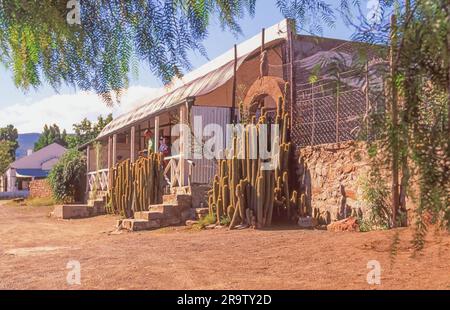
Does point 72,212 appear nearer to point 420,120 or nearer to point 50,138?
point 420,120

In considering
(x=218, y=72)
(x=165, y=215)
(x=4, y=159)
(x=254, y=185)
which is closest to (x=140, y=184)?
(x=165, y=215)

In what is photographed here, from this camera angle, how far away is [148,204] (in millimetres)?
16422

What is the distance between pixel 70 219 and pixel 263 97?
28.7ft

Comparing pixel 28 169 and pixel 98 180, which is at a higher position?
pixel 28 169

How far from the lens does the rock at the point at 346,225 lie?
1047 cm

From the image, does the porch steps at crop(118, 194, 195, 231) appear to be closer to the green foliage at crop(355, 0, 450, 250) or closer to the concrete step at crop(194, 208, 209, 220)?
the concrete step at crop(194, 208, 209, 220)

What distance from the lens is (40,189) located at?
123ft

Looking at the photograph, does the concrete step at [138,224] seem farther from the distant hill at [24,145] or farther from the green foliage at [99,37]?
the distant hill at [24,145]

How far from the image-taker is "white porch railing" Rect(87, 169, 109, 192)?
23.2m

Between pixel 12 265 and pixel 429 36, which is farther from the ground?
pixel 429 36

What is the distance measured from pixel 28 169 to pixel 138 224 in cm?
5128

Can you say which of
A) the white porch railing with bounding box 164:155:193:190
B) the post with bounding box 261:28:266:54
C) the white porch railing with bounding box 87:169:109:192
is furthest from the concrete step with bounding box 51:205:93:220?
the post with bounding box 261:28:266:54
